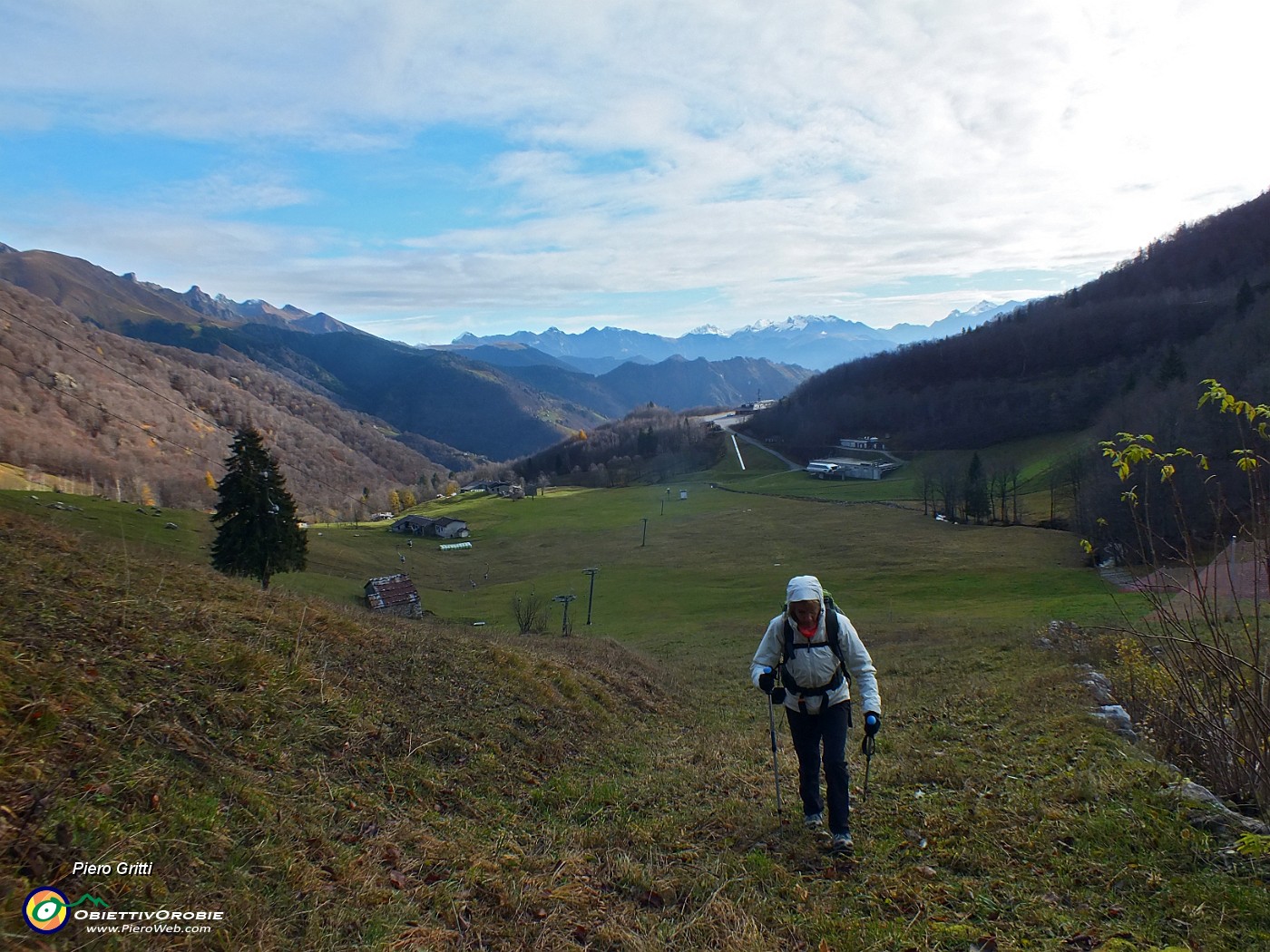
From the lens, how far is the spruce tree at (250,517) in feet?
107

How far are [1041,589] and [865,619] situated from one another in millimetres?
14755

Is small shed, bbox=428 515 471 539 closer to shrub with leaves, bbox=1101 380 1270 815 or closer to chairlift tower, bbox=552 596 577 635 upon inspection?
chairlift tower, bbox=552 596 577 635

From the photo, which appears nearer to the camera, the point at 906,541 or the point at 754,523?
the point at 906,541

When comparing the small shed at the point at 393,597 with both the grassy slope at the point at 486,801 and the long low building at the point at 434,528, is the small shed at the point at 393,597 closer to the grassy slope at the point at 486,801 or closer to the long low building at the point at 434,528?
the grassy slope at the point at 486,801

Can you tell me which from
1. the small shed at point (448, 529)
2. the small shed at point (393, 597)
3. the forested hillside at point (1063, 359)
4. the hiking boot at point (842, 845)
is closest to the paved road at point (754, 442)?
the forested hillside at point (1063, 359)

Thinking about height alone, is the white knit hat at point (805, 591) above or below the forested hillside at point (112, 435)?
below

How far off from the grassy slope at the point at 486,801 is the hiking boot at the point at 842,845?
21 cm

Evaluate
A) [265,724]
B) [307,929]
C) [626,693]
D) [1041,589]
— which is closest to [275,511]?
[626,693]

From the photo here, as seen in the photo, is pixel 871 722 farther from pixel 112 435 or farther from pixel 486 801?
pixel 112 435

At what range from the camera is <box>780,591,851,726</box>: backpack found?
6254mm

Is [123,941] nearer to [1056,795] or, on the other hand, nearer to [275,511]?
[1056,795]

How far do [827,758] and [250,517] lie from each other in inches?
1336

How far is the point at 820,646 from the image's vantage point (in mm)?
6254

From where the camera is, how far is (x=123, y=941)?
3.54 meters
